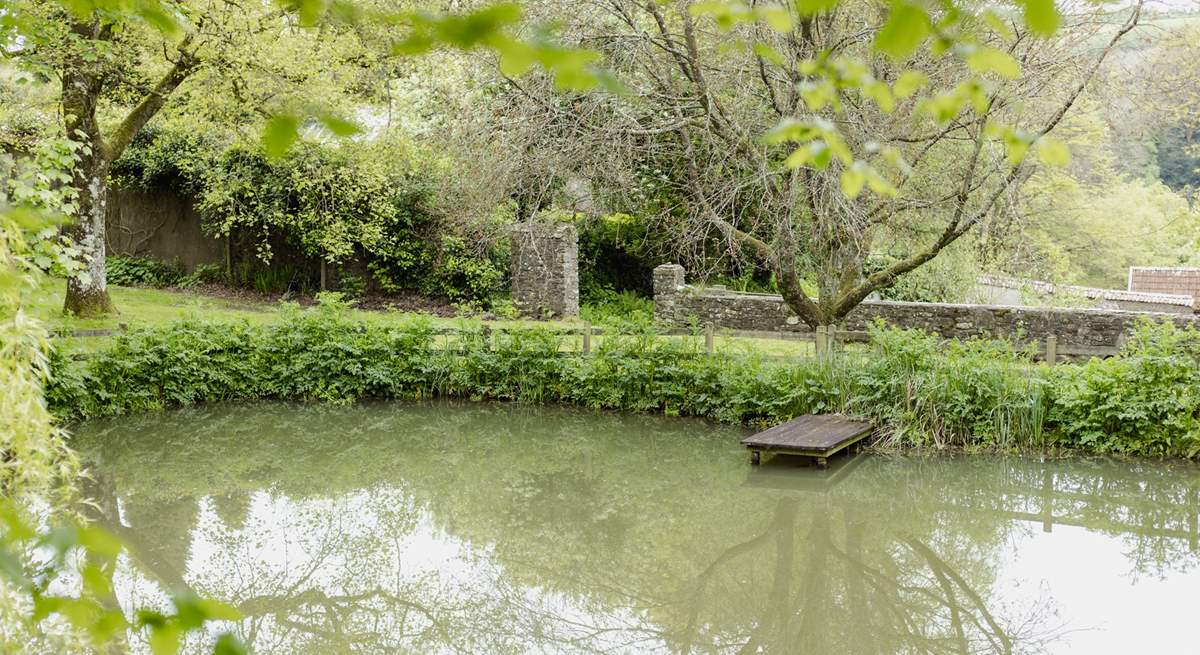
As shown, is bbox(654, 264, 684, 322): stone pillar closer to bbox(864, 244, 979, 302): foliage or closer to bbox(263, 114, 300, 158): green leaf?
bbox(864, 244, 979, 302): foliage

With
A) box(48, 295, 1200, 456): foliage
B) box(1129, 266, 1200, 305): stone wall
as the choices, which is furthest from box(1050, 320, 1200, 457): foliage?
box(1129, 266, 1200, 305): stone wall

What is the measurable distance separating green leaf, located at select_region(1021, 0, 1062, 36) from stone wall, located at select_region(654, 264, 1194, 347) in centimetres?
1151

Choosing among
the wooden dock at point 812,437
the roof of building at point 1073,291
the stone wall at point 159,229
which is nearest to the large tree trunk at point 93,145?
the stone wall at point 159,229

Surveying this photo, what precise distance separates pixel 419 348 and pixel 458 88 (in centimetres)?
549

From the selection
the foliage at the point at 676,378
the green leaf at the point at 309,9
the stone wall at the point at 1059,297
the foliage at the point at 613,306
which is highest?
the green leaf at the point at 309,9

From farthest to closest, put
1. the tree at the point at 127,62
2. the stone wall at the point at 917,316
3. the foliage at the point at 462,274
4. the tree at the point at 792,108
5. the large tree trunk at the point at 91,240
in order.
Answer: the foliage at the point at 462,274 → the stone wall at the point at 917,316 → the large tree trunk at the point at 91,240 → the tree at the point at 127,62 → the tree at the point at 792,108

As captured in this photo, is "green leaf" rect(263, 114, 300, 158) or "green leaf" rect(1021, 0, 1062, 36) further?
"green leaf" rect(263, 114, 300, 158)

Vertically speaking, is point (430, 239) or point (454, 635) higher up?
point (430, 239)

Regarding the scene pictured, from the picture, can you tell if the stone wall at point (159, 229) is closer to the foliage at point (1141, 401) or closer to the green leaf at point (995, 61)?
the foliage at point (1141, 401)

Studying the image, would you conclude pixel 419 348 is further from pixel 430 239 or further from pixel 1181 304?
pixel 1181 304

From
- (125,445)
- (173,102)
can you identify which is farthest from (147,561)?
(173,102)

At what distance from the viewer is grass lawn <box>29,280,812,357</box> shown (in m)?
12.7

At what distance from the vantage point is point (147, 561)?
709cm

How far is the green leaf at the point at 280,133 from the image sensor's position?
165 cm
